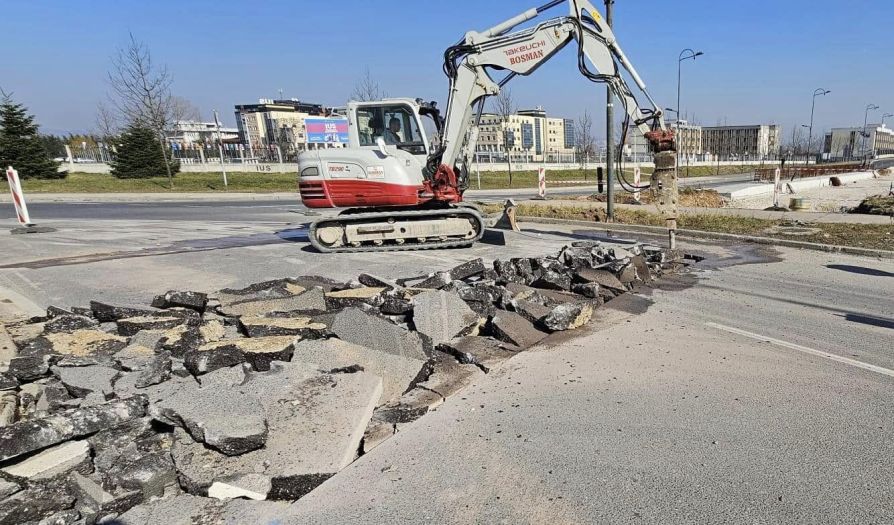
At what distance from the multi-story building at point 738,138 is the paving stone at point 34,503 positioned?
12383 cm

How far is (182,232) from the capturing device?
1407 cm

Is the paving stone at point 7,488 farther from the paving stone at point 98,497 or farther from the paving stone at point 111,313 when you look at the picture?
the paving stone at point 111,313

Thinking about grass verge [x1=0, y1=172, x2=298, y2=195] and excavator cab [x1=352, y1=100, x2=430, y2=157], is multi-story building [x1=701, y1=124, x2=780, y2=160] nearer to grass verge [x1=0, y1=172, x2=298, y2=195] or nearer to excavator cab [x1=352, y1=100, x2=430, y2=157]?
grass verge [x1=0, y1=172, x2=298, y2=195]

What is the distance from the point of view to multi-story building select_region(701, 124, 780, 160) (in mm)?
108188

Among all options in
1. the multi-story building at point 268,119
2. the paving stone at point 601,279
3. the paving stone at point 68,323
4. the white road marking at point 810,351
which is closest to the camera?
the white road marking at point 810,351

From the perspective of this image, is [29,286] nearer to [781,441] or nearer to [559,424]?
[559,424]

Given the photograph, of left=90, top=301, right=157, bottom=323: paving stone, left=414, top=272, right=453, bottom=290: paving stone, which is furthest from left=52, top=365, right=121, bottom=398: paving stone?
left=414, top=272, right=453, bottom=290: paving stone

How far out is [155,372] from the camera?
13.7 ft

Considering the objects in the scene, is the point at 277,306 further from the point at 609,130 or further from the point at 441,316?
the point at 609,130

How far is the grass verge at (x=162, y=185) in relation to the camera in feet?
102

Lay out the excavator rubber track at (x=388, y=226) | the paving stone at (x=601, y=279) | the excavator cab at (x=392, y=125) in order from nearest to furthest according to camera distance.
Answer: the paving stone at (x=601, y=279), the excavator cab at (x=392, y=125), the excavator rubber track at (x=388, y=226)

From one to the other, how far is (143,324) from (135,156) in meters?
42.3

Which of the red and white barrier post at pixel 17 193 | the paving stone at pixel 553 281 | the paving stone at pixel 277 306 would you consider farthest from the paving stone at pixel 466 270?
the red and white barrier post at pixel 17 193

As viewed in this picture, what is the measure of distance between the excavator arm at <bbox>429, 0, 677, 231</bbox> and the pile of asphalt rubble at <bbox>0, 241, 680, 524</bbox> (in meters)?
3.99
